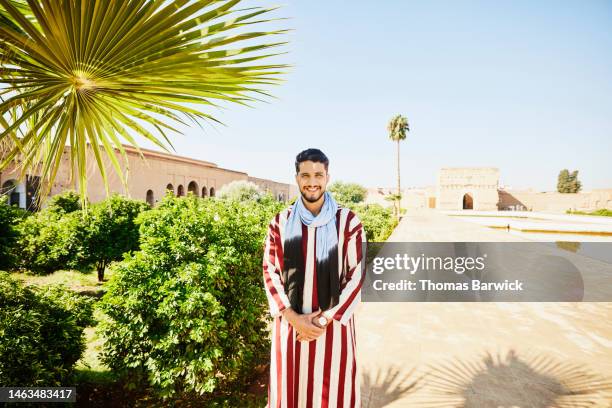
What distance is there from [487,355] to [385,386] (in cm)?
Result: 135

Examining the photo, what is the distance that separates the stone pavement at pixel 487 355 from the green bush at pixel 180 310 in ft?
4.30

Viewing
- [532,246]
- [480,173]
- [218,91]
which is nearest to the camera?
[218,91]

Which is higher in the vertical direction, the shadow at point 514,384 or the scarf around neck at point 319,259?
the scarf around neck at point 319,259

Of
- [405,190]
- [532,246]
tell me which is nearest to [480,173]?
[405,190]

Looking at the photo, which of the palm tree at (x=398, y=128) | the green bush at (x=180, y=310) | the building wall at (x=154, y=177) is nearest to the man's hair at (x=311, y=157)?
the green bush at (x=180, y=310)

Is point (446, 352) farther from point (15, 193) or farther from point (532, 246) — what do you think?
point (15, 193)

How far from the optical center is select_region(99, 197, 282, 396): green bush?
8.26 ft

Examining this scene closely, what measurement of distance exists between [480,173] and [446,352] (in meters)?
51.8

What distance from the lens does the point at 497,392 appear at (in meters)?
2.80

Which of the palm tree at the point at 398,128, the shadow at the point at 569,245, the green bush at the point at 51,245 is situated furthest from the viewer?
the palm tree at the point at 398,128

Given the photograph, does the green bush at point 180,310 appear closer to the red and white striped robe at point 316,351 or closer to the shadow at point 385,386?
the red and white striped robe at point 316,351

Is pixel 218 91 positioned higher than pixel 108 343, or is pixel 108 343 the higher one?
pixel 218 91

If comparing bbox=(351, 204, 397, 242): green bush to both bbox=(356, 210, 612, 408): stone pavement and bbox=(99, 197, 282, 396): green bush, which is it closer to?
bbox=(356, 210, 612, 408): stone pavement

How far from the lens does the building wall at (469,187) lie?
48281mm
